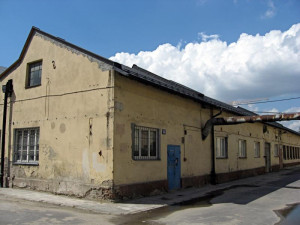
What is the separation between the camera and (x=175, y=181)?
12719 mm

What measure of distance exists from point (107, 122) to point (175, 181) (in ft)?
14.9

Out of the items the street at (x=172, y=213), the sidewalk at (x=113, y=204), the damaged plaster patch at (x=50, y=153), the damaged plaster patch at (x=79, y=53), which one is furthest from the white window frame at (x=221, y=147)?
the damaged plaster patch at (x=50, y=153)

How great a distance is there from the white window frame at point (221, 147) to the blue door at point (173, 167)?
177 inches

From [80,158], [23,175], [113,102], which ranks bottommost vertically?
[23,175]

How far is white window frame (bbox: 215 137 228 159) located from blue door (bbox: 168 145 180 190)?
4499 mm

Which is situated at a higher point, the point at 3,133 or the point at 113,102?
the point at 113,102

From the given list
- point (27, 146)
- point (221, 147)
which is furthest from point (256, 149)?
point (27, 146)

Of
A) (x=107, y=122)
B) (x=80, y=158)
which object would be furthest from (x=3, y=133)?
(x=107, y=122)

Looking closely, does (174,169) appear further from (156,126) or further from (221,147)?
(221,147)

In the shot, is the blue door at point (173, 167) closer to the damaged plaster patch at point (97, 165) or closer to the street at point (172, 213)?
the street at point (172, 213)

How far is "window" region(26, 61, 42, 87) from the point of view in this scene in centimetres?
1291

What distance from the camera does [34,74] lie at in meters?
13.2

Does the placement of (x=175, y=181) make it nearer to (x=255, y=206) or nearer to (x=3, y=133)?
(x=255, y=206)

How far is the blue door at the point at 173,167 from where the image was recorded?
40.7 feet
